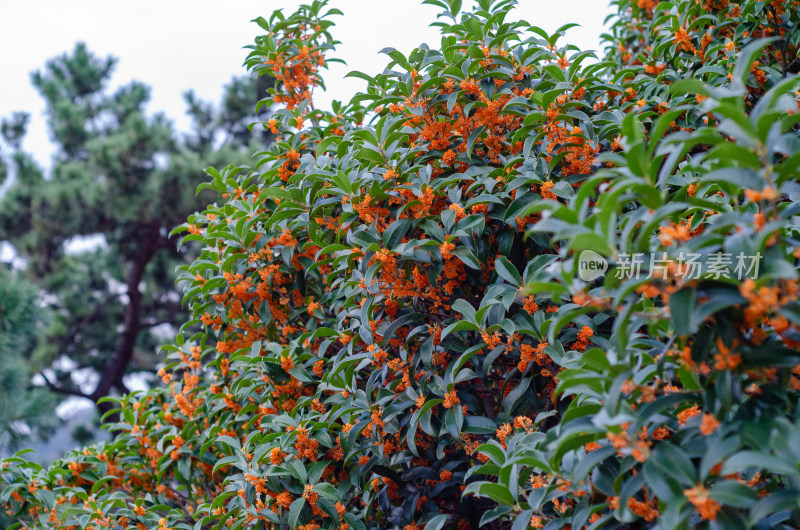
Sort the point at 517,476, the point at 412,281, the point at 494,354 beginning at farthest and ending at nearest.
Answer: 1. the point at 412,281
2. the point at 494,354
3. the point at 517,476

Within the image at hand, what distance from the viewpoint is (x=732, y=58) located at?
6.56ft

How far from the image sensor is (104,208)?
22.1ft

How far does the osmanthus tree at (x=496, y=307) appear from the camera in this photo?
957 millimetres

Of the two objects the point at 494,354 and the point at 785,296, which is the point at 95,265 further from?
the point at 785,296

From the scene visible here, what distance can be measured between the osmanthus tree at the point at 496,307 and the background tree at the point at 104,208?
455 centimetres

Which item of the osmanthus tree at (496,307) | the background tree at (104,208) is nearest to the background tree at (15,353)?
the background tree at (104,208)

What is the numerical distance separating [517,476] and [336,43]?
2135 mm

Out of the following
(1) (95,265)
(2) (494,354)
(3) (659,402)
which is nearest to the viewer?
(3) (659,402)

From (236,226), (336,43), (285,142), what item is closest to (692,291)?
(236,226)

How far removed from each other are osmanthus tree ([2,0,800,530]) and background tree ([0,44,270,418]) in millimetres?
4545
